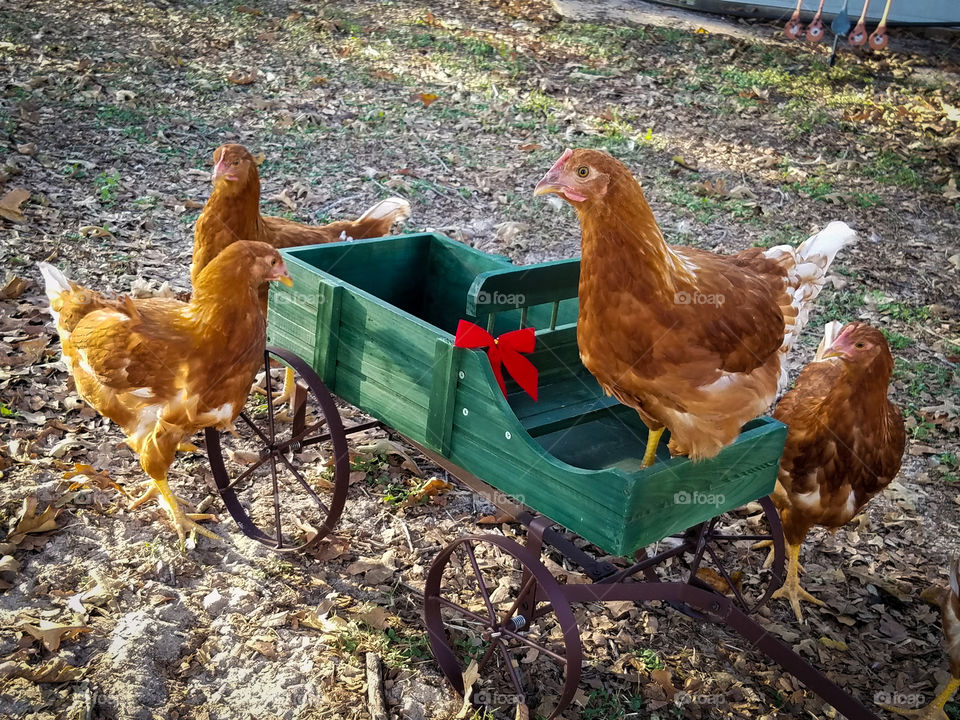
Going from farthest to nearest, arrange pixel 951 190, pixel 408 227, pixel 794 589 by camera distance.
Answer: pixel 951 190 < pixel 408 227 < pixel 794 589

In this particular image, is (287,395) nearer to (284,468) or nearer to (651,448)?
(284,468)

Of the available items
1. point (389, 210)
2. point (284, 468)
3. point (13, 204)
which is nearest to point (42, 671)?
point (284, 468)

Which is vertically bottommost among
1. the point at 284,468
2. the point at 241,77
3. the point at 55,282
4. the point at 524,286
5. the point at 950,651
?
the point at 284,468

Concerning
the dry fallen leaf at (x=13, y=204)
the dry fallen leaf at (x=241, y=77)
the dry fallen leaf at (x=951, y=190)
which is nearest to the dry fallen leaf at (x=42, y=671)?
the dry fallen leaf at (x=13, y=204)

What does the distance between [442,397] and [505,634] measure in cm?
90

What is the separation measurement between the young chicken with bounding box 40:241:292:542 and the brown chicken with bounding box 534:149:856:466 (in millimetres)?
1448

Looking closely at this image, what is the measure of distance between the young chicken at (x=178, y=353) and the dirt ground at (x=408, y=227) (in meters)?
0.58

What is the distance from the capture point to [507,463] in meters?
3.11

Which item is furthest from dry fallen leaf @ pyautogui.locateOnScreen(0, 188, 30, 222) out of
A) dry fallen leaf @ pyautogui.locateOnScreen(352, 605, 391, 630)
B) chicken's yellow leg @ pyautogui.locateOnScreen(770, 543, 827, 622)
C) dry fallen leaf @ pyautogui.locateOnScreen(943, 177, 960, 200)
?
dry fallen leaf @ pyautogui.locateOnScreen(943, 177, 960, 200)

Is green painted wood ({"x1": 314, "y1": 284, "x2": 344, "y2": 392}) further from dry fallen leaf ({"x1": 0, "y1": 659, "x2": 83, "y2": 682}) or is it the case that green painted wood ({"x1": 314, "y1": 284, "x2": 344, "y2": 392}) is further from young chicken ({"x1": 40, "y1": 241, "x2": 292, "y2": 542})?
dry fallen leaf ({"x1": 0, "y1": 659, "x2": 83, "y2": 682})

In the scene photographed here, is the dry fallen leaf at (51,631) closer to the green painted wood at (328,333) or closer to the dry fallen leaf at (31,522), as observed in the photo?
the dry fallen leaf at (31,522)

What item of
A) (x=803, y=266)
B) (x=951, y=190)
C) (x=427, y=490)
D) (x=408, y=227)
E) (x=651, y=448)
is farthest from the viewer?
(x=951, y=190)

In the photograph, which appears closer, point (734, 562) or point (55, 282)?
point (55, 282)

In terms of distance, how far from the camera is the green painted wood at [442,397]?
3203 mm
